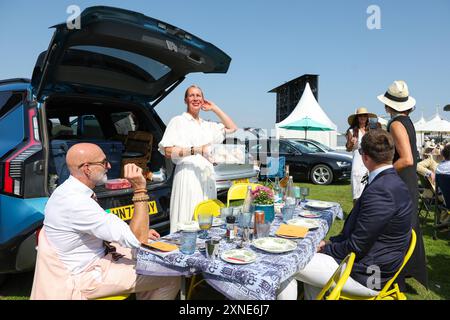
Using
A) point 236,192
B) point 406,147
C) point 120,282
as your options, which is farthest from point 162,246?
point 406,147

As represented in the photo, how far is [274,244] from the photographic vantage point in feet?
6.38

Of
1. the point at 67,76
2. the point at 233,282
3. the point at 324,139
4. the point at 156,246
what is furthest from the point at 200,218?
the point at 324,139

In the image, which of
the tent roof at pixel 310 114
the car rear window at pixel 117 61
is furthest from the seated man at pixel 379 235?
the tent roof at pixel 310 114

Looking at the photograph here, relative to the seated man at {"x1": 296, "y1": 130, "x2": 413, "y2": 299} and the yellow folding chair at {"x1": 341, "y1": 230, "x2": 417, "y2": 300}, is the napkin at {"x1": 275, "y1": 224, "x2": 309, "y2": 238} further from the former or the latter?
the yellow folding chair at {"x1": 341, "y1": 230, "x2": 417, "y2": 300}

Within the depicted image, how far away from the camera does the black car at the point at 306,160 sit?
938 cm

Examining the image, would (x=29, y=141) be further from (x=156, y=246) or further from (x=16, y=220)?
(x=156, y=246)

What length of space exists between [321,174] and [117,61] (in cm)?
752

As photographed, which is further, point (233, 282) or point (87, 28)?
point (87, 28)

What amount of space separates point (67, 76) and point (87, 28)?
77 cm

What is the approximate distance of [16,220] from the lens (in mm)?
2332

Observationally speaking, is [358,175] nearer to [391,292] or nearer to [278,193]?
[278,193]

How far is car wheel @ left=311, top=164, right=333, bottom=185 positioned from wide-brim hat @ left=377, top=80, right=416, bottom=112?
6605mm
